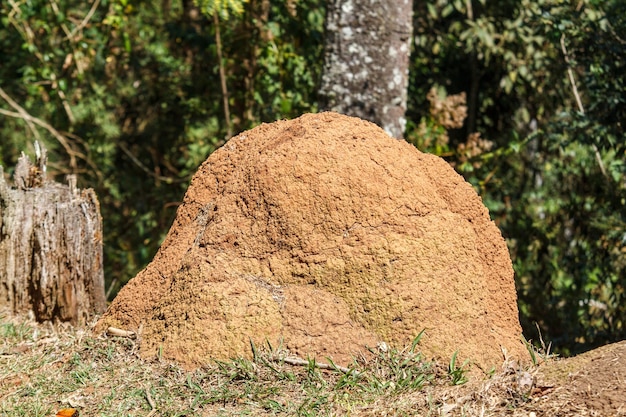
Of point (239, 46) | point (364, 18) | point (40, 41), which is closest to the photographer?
point (364, 18)

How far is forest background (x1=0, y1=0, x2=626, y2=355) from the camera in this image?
23.4 feet

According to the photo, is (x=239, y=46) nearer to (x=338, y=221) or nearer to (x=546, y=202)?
(x=546, y=202)

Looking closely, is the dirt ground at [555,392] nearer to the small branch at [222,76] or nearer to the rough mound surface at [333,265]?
the rough mound surface at [333,265]

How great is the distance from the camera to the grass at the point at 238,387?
3883 mm

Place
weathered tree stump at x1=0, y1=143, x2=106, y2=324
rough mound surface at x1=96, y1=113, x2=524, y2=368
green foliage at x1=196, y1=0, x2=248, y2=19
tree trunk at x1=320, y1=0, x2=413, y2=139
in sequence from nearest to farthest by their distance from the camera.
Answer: rough mound surface at x1=96, y1=113, x2=524, y2=368, weathered tree stump at x1=0, y1=143, x2=106, y2=324, tree trunk at x1=320, y1=0, x2=413, y2=139, green foliage at x1=196, y1=0, x2=248, y2=19

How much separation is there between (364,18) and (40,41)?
14.5ft

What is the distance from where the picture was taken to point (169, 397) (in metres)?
4.01

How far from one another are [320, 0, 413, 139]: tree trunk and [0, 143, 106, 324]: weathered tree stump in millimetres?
2164

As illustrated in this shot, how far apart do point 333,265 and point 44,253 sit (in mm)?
1797

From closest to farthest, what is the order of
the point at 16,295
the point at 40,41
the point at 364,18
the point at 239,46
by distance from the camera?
the point at 16,295 < the point at 364,18 < the point at 239,46 < the point at 40,41

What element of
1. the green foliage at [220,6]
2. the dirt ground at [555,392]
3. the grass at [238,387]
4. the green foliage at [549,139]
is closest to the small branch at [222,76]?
the green foliage at [220,6]

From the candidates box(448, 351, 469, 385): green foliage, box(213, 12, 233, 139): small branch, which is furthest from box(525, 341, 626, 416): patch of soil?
Result: box(213, 12, 233, 139): small branch

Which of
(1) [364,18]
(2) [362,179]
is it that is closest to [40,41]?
(1) [364,18]

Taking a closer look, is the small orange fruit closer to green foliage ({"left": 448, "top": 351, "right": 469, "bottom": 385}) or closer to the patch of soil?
green foliage ({"left": 448, "top": 351, "right": 469, "bottom": 385})
